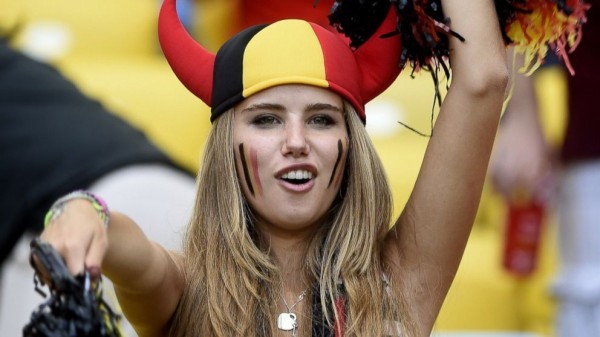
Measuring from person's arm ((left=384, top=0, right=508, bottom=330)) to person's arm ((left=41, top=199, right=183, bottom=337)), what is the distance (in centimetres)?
54

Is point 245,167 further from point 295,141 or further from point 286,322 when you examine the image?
point 286,322

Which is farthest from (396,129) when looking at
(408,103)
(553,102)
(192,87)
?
(192,87)

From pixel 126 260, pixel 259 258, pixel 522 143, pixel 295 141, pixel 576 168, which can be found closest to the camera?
pixel 126 260

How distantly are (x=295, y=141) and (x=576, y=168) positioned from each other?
2.21 metres

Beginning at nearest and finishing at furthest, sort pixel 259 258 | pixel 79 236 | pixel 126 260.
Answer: pixel 79 236, pixel 126 260, pixel 259 258

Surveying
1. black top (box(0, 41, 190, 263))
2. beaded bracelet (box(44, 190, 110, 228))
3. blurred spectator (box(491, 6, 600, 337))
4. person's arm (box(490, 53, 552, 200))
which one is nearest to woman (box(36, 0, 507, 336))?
beaded bracelet (box(44, 190, 110, 228))

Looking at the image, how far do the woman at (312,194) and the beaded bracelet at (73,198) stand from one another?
0.26 meters

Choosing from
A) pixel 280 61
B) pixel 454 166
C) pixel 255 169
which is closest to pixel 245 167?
pixel 255 169

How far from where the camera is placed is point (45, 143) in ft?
16.3

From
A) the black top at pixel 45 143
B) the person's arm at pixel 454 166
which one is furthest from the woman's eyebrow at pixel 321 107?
the black top at pixel 45 143

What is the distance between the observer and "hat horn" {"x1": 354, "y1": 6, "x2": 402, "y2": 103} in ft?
10.9

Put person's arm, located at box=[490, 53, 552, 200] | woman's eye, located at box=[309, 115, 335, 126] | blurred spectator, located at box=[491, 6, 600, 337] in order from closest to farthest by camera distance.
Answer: woman's eye, located at box=[309, 115, 335, 126] < blurred spectator, located at box=[491, 6, 600, 337] < person's arm, located at box=[490, 53, 552, 200]

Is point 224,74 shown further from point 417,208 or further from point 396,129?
point 396,129

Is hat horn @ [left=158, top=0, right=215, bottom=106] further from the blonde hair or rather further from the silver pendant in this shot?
the silver pendant
